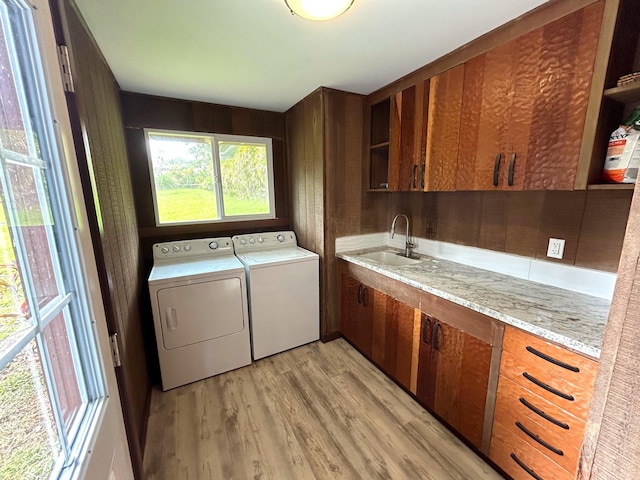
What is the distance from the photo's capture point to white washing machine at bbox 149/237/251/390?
1.98 m

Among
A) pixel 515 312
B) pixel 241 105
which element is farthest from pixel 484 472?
pixel 241 105

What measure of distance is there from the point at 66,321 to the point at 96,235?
269mm

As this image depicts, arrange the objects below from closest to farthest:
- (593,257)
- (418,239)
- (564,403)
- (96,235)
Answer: (96,235) < (564,403) < (593,257) < (418,239)

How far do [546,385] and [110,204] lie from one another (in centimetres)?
231

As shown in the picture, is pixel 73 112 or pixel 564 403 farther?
pixel 564 403

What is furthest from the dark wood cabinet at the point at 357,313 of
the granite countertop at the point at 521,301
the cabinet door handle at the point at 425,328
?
the cabinet door handle at the point at 425,328

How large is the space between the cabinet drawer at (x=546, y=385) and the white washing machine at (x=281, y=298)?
1598 millimetres

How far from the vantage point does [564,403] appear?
1.10 meters

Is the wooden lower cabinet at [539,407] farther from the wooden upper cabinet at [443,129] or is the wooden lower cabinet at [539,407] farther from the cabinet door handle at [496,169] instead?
the wooden upper cabinet at [443,129]

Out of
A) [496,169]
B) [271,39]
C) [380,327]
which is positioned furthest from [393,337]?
[271,39]

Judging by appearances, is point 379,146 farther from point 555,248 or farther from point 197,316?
point 197,316

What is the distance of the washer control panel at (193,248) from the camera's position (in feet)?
7.93

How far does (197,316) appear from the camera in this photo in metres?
2.08

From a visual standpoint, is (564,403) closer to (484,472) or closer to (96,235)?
(484,472)
